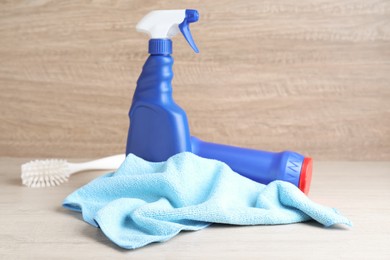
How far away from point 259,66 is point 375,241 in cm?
67

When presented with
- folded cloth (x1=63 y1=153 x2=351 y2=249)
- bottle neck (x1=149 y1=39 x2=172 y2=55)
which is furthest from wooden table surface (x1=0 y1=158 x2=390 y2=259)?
bottle neck (x1=149 y1=39 x2=172 y2=55)

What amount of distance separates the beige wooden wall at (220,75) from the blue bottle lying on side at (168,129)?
1.06 feet

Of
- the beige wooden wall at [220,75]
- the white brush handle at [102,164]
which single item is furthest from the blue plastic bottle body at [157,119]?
the beige wooden wall at [220,75]

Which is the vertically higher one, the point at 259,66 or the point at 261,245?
the point at 259,66

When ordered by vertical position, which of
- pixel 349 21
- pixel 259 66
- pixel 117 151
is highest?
pixel 349 21

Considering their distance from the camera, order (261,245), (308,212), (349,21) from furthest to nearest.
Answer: (349,21) < (308,212) < (261,245)

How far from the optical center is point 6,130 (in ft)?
4.74

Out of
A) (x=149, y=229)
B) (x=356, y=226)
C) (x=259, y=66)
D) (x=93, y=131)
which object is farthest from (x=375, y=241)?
(x=93, y=131)

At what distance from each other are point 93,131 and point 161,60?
0.42 meters

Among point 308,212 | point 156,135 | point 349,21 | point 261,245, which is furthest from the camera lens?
point 349,21

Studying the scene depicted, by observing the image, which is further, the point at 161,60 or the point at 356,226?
the point at 161,60

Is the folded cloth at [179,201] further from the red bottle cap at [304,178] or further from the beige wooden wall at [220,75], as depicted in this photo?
the beige wooden wall at [220,75]

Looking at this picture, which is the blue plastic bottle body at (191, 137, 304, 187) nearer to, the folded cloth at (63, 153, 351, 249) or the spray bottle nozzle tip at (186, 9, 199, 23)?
the folded cloth at (63, 153, 351, 249)

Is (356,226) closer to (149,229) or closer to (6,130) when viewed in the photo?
(149,229)
